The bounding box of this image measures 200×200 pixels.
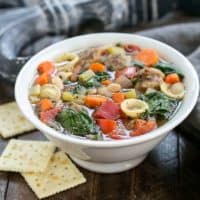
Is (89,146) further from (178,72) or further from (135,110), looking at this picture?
(178,72)

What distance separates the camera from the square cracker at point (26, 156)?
1.06 m

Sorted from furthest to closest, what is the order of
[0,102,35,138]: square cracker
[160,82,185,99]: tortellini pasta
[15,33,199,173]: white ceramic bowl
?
[0,102,35,138]: square cracker, [160,82,185,99]: tortellini pasta, [15,33,199,173]: white ceramic bowl

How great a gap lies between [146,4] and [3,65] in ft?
1.73

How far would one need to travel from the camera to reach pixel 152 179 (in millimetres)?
1045

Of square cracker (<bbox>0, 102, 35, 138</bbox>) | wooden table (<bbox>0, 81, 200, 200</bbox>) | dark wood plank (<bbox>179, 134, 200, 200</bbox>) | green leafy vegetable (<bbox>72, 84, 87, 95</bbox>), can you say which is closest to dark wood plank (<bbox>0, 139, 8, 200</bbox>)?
wooden table (<bbox>0, 81, 200, 200</bbox>)

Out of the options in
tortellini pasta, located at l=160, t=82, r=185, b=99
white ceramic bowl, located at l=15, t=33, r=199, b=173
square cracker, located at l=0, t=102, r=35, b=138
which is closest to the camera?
white ceramic bowl, located at l=15, t=33, r=199, b=173

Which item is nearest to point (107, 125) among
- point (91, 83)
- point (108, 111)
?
point (108, 111)

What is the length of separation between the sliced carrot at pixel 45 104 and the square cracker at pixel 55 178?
0.13 meters

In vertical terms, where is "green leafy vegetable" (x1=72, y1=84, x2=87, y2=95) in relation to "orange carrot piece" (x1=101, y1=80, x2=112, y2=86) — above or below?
below

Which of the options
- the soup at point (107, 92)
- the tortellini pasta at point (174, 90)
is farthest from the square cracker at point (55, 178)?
the tortellini pasta at point (174, 90)

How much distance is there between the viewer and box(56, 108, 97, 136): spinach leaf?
38.4 inches

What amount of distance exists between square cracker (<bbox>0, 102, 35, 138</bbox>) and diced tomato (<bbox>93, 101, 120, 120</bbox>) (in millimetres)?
231

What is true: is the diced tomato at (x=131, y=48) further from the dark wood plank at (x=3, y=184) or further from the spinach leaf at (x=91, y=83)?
the dark wood plank at (x=3, y=184)

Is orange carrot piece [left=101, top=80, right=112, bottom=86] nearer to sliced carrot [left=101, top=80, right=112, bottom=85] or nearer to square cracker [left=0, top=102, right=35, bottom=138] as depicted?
sliced carrot [left=101, top=80, right=112, bottom=85]
